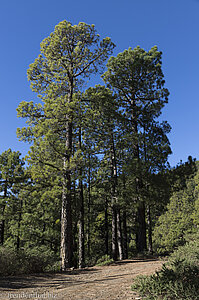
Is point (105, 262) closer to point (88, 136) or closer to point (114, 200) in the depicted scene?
point (114, 200)

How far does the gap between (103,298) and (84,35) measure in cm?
1172

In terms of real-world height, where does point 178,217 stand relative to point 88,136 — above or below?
below

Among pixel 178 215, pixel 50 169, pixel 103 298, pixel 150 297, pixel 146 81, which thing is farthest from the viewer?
pixel 178 215

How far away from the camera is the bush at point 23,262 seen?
8.59 m

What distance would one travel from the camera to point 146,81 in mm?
15539

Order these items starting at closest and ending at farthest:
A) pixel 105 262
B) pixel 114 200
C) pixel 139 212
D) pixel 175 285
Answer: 1. pixel 175 285
2. pixel 105 262
3. pixel 114 200
4. pixel 139 212

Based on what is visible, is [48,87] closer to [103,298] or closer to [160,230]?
[103,298]

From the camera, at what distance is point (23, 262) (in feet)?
30.5

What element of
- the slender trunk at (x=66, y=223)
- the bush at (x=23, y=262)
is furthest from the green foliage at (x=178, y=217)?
the bush at (x=23, y=262)

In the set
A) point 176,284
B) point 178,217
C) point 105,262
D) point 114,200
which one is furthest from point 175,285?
point 178,217

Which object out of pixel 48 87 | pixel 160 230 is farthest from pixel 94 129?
pixel 160 230

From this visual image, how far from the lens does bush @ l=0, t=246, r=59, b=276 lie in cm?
859

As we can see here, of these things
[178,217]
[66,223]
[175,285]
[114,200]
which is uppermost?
[114,200]

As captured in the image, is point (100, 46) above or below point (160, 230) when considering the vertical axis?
above
